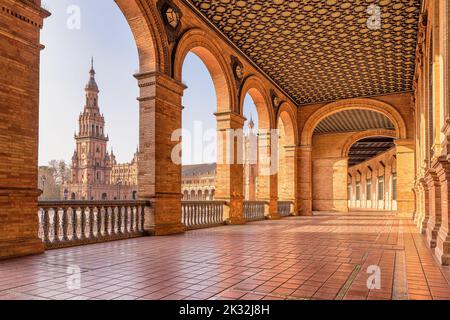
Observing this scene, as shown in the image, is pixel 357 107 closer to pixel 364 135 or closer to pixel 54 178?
pixel 364 135

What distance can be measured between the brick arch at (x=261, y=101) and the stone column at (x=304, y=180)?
387 cm

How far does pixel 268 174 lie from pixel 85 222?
10553mm

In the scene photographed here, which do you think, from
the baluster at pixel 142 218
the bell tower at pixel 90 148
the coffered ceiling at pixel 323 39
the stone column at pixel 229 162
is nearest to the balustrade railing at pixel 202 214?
the stone column at pixel 229 162

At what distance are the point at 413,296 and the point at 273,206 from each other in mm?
13451

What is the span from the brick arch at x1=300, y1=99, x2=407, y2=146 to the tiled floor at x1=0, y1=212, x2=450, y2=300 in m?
12.5

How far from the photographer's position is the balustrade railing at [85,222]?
22.3ft

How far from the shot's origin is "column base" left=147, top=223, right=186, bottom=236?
9156mm

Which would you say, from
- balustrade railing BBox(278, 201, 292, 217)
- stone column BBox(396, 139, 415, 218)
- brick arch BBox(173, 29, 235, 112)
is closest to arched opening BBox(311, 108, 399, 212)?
stone column BBox(396, 139, 415, 218)

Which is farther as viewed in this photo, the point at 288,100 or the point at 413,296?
the point at 288,100

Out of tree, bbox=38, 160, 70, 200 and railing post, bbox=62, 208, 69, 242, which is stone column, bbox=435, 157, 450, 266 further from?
tree, bbox=38, 160, 70, 200

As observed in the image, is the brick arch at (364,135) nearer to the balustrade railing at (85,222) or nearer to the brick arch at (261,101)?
the brick arch at (261,101)
